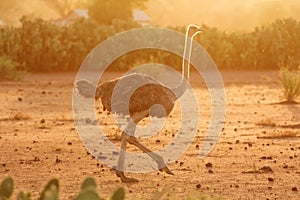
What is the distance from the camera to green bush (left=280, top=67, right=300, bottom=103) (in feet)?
64.3

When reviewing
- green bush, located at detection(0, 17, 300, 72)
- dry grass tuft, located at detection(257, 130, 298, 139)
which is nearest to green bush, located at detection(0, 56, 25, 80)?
green bush, located at detection(0, 17, 300, 72)

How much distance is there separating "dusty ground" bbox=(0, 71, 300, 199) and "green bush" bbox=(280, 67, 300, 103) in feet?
1.26

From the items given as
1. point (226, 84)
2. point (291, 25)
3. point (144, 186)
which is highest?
point (291, 25)

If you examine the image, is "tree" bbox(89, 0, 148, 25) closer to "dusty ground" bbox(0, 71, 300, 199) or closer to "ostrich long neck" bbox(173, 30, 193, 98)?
"dusty ground" bbox(0, 71, 300, 199)

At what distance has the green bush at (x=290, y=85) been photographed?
19.6m

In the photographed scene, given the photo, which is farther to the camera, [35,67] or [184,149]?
[35,67]

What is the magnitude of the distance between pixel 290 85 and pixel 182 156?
8109 millimetres

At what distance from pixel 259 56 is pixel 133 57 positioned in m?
4.75

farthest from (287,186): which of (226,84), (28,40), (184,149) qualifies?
(28,40)

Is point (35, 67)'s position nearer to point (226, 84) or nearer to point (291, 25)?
point (226, 84)

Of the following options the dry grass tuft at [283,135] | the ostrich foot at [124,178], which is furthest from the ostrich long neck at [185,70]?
the dry grass tuft at [283,135]

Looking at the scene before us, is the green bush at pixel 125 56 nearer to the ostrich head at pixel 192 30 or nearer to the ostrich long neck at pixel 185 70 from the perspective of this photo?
the ostrich head at pixel 192 30

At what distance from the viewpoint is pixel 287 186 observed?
995 centimetres

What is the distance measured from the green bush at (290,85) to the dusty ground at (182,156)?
0.39 metres
